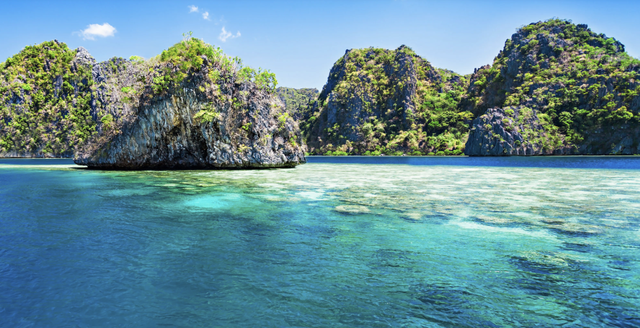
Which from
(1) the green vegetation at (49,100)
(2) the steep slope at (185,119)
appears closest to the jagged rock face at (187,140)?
(2) the steep slope at (185,119)

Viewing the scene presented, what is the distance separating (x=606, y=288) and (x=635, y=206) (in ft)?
37.3

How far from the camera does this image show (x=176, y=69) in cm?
4031

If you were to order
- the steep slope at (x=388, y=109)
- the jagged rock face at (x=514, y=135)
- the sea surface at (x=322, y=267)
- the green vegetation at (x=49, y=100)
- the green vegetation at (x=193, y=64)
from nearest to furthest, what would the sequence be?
the sea surface at (x=322, y=267) → the green vegetation at (x=193, y=64) → the jagged rock face at (x=514, y=135) → the green vegetation at (x=49, y=100) → the steep slope at (x=388, y=109)

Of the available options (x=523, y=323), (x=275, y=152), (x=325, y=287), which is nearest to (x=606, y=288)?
(x=523, y=323)

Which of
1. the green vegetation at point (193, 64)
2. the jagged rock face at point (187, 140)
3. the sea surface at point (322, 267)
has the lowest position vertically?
the sea surface at point (322, 267)

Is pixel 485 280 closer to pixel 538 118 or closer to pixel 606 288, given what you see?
pixel 606 288

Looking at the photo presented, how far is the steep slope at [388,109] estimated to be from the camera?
151000 millimetres

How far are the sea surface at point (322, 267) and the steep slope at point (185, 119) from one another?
2850 cm

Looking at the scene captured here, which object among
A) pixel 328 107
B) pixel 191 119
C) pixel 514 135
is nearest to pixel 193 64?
pixel 191 119

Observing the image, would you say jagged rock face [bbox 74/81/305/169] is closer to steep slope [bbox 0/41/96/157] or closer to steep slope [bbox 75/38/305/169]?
steep slope [bbox 75/38/305/169]

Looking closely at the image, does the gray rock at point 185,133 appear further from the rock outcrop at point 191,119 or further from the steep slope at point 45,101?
the steep slope at point 45,101

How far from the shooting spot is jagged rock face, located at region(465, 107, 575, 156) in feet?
352

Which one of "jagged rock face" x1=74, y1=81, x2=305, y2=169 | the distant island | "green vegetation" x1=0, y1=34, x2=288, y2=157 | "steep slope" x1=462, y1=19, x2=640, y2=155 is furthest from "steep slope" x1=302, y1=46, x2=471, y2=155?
"jagged rock face" x1=74, y1=81, x2=305, y2=169

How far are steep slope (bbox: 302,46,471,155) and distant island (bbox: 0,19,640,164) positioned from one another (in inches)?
26.9
